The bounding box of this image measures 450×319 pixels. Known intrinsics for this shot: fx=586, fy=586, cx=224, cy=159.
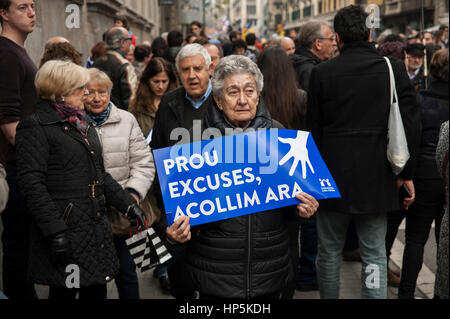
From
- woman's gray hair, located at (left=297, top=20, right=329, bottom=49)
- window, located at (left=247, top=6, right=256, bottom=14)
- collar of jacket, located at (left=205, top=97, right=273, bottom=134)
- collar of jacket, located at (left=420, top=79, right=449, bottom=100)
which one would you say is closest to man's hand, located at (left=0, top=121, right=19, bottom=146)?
collar of jacket, located at (left=205, top=97, right=273, bottom=134)

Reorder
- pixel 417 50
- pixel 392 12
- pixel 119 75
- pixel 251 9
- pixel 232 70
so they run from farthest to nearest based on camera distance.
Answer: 1. pixel 251 9
2. pixel 392 12
3. pixel 119 75
4. pixel 417 50
5. pixel 232 70

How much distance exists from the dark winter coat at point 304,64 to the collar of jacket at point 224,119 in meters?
2.26

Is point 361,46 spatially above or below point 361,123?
above

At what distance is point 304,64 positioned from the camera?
17.8ft

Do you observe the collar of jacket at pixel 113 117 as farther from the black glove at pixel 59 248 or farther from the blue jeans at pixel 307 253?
the blue jeans at pixel 307 253

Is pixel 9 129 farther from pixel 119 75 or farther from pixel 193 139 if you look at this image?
pixel 119 75

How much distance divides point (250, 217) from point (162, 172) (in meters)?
0.49

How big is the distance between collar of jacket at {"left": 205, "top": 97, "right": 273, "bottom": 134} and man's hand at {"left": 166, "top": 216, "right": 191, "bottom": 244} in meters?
0.51

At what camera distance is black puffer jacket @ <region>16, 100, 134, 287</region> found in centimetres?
312

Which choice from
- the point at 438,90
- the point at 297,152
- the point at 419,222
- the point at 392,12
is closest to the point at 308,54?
the point at 438,90

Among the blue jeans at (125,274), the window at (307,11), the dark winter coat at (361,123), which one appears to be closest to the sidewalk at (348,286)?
the blue jeans at (125,274)

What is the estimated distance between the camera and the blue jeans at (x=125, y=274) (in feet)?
13.7

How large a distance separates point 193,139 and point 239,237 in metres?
0.59

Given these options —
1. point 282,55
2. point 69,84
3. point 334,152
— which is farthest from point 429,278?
point 69,84
